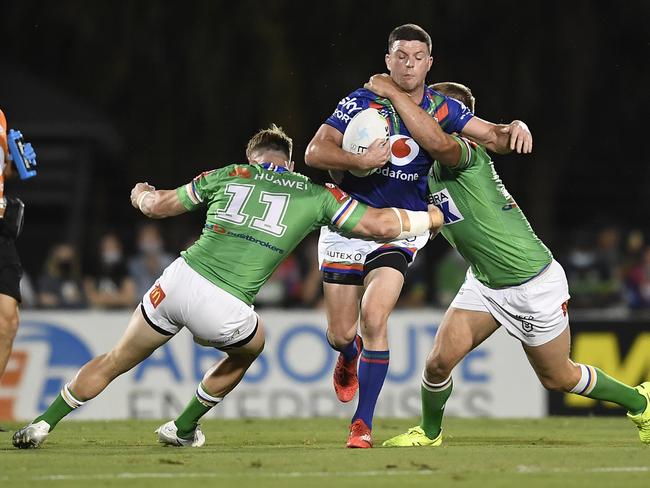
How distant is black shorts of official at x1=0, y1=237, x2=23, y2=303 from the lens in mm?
9453

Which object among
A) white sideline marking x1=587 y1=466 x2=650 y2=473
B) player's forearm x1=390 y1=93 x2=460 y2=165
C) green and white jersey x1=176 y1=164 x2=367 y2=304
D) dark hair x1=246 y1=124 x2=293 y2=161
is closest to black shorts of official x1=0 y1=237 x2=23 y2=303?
green and white jersey x1=176 y1=164 x2=367 y2=304

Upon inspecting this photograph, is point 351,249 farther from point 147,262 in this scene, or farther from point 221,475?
point 147,262

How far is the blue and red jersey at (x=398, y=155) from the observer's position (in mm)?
8930

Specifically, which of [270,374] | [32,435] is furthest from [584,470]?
[270,374]

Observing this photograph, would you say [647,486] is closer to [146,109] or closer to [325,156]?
[325,156]

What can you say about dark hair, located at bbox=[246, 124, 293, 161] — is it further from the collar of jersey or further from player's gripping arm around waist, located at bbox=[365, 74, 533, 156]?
player's gripping arm around waist, located at bbox=[365, 74, 533, 156]

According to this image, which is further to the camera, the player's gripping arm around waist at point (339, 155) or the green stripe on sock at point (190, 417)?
the green stripe on sock at point (190, 417)

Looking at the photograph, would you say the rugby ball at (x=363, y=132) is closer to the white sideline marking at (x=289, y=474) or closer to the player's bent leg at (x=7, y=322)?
the white sideline marking at (x=289, y=474)

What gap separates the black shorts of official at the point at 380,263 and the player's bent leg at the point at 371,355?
0.72ft

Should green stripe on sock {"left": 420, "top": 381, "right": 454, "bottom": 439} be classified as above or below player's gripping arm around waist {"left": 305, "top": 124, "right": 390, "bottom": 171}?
below

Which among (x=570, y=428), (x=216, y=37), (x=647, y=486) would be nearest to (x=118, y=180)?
(x=216, y=37)

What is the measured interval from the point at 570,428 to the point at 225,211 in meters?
4.66

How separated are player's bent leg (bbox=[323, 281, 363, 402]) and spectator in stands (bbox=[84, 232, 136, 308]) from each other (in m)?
6.16

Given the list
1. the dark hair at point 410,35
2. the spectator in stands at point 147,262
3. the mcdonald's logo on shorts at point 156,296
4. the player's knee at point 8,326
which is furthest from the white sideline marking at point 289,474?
the spectator in stands at point 147,262
